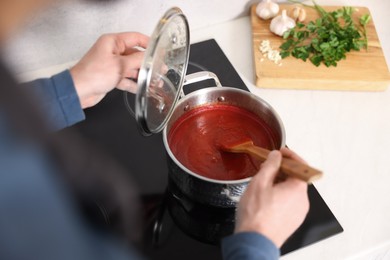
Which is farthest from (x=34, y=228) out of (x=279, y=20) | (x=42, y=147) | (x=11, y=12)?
(x=279, y=20)

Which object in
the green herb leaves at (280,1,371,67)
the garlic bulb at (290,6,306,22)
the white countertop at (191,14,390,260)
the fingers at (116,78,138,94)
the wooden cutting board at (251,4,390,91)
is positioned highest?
the fingers at (116,78,138,94)

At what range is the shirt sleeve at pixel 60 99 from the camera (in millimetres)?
710

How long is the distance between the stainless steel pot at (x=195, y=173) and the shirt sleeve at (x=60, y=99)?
0.16 m

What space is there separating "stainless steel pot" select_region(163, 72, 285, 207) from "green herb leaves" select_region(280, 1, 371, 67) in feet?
0.79

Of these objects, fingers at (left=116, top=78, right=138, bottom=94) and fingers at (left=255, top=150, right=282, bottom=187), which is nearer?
fingers at (left=255, top=150, right=282, bottom=187)

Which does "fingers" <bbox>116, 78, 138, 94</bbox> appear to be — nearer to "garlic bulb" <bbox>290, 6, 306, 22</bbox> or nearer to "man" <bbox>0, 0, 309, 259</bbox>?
"man" <bbox>0, 0, 309, 259</bbox>

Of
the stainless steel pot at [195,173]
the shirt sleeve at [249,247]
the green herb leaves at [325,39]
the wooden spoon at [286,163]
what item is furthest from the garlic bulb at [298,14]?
the shirt sleeve at [249,247]

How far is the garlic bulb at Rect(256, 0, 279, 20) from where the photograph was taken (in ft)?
3.53

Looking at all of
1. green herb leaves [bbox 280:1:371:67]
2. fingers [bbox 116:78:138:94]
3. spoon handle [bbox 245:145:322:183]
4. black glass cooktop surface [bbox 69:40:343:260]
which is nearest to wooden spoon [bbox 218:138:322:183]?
spoon handle [bbox 245:145:322:183]

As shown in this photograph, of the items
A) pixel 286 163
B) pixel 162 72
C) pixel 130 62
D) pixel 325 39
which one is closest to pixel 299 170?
pixel 286 163

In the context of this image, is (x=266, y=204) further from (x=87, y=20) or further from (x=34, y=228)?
(x=87, y=20)

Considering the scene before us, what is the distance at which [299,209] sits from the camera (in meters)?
0.61

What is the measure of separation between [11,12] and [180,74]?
0.49 metres

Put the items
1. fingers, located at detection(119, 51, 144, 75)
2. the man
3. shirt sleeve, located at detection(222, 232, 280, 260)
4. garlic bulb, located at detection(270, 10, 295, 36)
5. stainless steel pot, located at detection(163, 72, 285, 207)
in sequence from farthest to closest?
garlic bulb, located at detection(270, 10, 295, 36) → fingers, located at detection(119, 51, 144, 75) → stainless steel pot, located at detection(163, 72, 285, 207) → shirt sleeve, located at detection(222, 232, 280, 260) → the man
